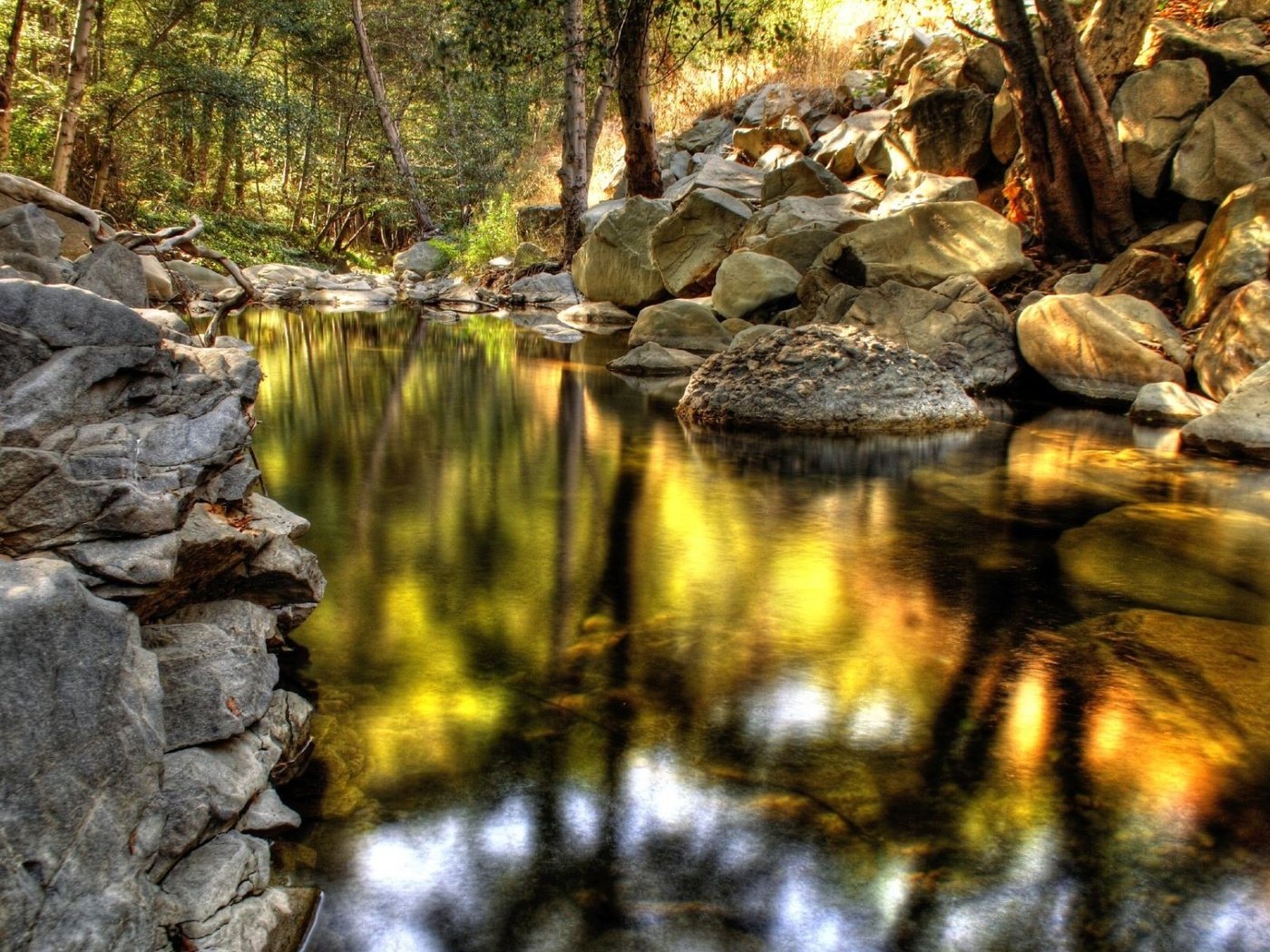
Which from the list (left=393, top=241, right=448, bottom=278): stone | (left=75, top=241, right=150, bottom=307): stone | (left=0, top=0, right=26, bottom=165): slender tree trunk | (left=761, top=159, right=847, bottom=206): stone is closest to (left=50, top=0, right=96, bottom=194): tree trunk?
(left=0, top=0, right=26, bottom=165): slender tree trunk

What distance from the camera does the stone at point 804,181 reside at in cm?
1407

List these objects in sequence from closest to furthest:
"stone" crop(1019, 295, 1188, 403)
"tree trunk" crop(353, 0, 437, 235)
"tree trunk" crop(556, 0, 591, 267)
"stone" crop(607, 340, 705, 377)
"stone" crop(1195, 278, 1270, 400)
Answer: "stone" crop(1195, 278, 1270, 400)
"stone" crop(1019, 295, 1188, 403)
"stone" crop(607, 340, 705, 377)
"tree trunk" crop(556, 0, 591, 267)
"tree trunk" crop(353, 0, 437, 235)

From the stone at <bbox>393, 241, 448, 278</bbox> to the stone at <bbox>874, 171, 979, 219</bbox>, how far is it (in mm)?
14883

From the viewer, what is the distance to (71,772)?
1.62 meters

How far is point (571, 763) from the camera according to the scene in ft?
8.69

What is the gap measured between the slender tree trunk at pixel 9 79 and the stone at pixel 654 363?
9309 mm

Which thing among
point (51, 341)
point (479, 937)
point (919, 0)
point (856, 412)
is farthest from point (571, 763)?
point (919, 0)

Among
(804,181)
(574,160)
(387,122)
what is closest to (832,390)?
(804,181)

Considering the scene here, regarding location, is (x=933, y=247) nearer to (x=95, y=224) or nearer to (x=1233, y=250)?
(x=1233, y=250)

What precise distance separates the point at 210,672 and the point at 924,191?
11.6m

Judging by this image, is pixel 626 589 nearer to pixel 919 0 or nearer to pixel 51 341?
pixel 51 341

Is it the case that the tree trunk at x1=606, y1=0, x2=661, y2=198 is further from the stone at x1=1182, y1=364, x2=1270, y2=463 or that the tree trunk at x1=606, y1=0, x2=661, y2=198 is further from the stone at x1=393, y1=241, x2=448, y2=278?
the stone at x1=393, y1=241, x2=448, y2=278

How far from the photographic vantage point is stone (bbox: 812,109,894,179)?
15000mm

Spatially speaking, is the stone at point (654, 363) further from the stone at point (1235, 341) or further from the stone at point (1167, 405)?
the stone at point (1235, 341)
